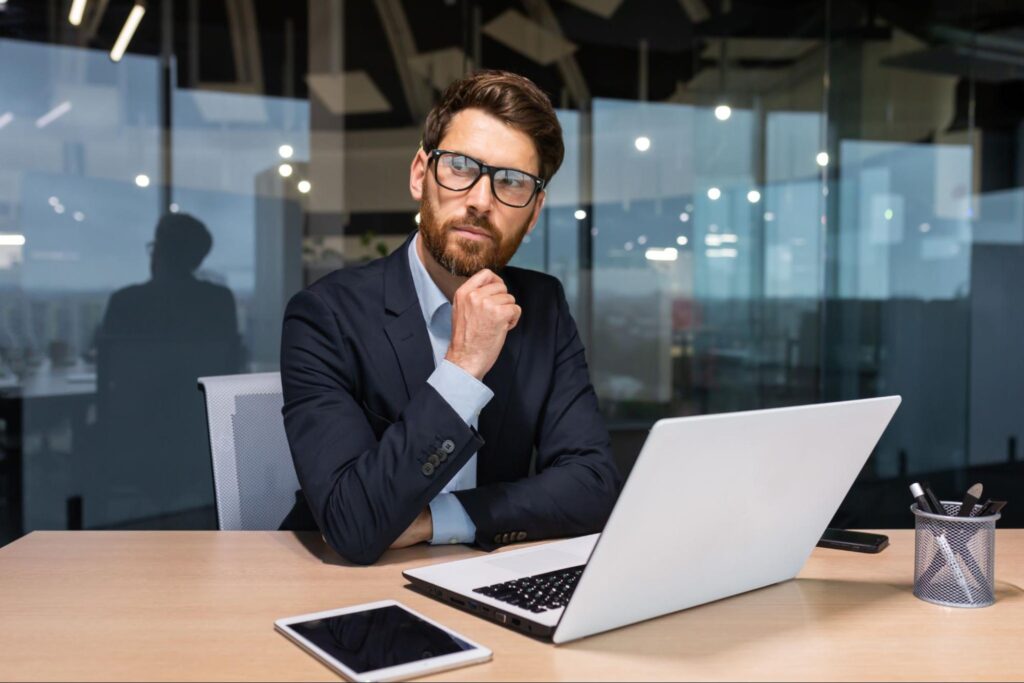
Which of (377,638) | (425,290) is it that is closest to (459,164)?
(425,290)

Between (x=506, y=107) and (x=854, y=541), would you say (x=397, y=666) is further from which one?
(x=506, y=107)

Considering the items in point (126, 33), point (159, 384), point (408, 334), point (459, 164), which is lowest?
point (159, 384)

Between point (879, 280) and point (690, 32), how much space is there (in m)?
1.62

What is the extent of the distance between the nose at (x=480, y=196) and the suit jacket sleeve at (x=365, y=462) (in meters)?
0.40

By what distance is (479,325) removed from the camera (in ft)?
5.08

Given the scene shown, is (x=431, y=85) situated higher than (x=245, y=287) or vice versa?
(x=431, y=85)

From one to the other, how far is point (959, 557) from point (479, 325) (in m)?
0.79

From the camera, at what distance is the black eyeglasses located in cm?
170

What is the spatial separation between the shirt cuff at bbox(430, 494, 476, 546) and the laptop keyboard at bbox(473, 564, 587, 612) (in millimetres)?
256

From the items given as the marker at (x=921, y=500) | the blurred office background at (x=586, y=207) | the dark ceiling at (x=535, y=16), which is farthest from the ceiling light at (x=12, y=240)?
the marker at (x=921, y=500)

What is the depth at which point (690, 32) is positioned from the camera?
4.71 meters

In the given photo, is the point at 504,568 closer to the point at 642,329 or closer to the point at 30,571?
the point at 30,571

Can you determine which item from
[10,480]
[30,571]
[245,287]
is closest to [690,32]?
[245,287]

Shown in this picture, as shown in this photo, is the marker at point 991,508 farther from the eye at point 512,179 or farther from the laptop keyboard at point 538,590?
the eye at point 512,179
